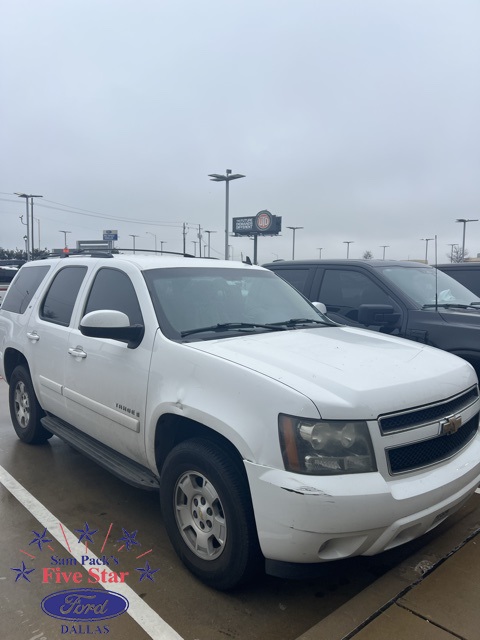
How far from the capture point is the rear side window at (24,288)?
5434 mm

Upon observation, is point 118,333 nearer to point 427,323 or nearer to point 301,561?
point 301,561

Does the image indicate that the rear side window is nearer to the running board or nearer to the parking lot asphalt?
the running board

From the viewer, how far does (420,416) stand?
110 inches

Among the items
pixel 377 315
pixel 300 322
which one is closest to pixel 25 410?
pixel 300 322

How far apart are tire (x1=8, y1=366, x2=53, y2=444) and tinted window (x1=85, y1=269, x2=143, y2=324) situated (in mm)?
1374

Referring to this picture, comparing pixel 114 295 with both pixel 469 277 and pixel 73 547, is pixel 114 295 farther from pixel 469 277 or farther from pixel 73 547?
pixel 469 277

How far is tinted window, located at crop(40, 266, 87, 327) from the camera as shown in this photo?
4.64m

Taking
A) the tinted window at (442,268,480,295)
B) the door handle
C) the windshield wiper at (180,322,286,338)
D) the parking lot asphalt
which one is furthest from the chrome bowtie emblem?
the tinted window at (442,268,480,295)

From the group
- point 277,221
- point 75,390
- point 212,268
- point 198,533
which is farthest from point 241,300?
point 277,221

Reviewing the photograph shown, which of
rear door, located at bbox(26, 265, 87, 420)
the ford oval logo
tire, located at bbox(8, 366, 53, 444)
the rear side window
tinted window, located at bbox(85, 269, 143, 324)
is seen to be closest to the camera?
the ford oval logo

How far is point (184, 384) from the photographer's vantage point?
3.09 m

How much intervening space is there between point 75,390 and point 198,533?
172 centimetres

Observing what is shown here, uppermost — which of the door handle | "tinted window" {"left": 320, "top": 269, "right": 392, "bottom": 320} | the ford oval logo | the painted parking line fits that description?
"tinted window" {"left": 320, "top": 269, "right": 392, "bottom": 320}

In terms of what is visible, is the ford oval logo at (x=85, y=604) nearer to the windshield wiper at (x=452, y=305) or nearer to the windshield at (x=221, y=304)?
the windshield at (x=221, y=304)
